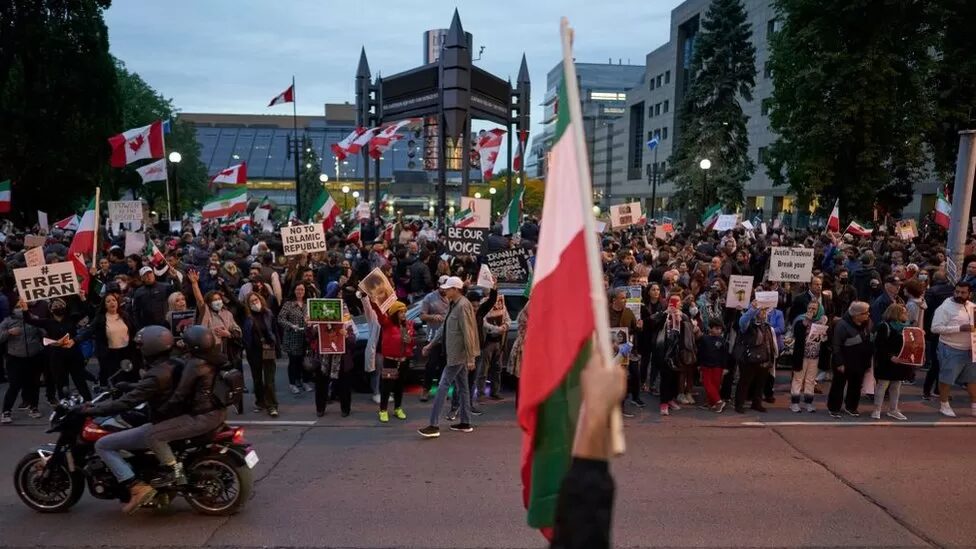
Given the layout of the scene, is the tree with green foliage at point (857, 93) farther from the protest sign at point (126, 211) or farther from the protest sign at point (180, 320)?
the protest sign at point (180, 320)

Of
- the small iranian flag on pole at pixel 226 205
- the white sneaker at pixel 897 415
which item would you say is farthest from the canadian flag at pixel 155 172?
the white sneaker at pixel 897 415

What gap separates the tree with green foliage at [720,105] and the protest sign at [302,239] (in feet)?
89.2

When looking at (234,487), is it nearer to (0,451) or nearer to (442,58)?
(0,451)

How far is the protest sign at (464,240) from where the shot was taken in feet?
47.6

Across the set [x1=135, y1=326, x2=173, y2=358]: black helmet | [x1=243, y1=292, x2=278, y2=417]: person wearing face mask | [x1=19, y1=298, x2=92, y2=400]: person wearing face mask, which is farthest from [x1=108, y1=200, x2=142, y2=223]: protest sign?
[x1=135, y1=326, x2=173, y2=358]: black helmet

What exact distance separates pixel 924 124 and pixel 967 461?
2283 cm

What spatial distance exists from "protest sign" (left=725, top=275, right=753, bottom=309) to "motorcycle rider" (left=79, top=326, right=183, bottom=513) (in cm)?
792

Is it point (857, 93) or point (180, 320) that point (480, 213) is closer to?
point (180, 320)

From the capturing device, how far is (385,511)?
625cm

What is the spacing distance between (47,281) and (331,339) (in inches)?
140

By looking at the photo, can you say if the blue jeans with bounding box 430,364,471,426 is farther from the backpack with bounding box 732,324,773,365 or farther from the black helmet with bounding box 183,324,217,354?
the backpack with bounding box 732,324,773,365

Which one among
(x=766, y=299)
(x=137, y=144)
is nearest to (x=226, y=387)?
(x=766, y=299)

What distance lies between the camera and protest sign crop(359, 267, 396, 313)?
29.6 ft

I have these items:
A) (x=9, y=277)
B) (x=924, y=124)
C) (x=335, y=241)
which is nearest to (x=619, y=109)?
(x=924, y=124)
